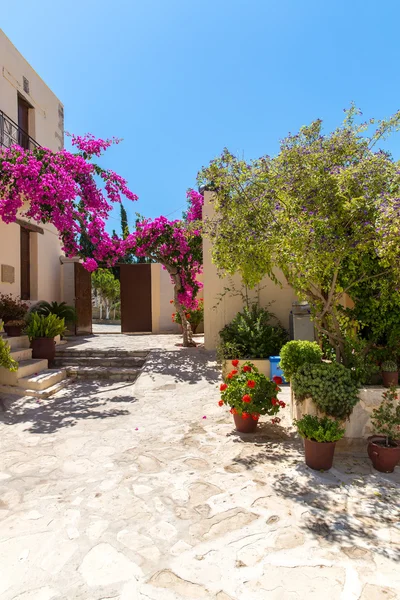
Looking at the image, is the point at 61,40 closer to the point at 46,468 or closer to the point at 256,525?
the point at 46,468

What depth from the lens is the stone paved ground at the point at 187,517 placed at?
2.19 metres

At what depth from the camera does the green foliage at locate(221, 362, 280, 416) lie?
454 centimetres

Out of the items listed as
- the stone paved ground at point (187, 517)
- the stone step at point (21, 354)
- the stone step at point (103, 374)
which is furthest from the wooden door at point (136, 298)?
the stone paved ground at point (187, 517)

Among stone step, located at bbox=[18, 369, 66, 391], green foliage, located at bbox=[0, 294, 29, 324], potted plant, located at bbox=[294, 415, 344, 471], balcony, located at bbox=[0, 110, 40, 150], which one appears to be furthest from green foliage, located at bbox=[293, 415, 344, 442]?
balcony, located at bbox=[0, 110, 40, 150]

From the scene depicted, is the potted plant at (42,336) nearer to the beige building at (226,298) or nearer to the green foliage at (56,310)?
the green foliage at (56,310)

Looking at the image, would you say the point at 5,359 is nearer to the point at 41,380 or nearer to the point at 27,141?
the point at 41,380

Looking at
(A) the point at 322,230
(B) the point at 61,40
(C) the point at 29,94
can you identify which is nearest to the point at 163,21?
(B) the point at 61,40

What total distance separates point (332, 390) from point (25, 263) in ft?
31.7

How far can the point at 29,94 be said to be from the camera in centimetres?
1069

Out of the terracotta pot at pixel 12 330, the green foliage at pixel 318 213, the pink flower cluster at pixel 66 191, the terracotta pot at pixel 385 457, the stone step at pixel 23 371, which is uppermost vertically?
the pink flower cluster at pixel 66 191

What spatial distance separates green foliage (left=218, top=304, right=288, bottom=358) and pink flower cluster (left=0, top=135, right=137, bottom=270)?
11.9 feet

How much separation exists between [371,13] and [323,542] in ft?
24.0

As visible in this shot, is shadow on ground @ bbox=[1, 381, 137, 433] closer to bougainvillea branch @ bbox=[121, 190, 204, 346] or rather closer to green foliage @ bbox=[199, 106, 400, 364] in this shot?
green foliage @ bbox=[199, 106, 400, 364]

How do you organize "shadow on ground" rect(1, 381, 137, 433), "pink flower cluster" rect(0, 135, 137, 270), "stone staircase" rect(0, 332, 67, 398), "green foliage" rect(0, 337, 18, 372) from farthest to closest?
"pink flower cluster" rect(0, 135, 137, 270) < "stone staircase" rect(0, 332, 67, 398) < "green foliage" rect(0, 337, 18, 372) < "shadow on ground" rect(1, 381, 137, 433)
